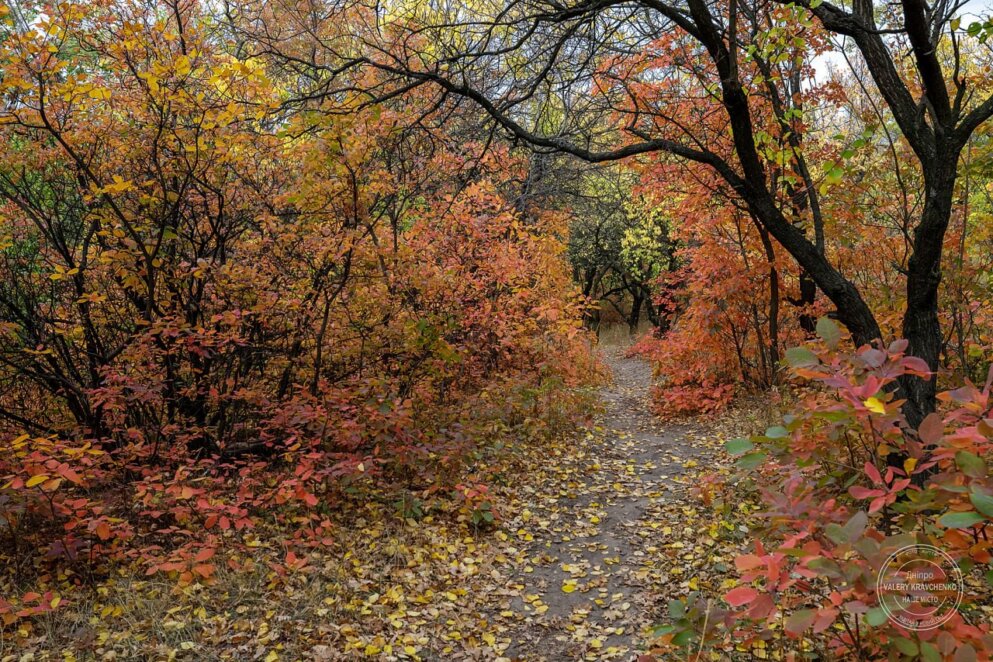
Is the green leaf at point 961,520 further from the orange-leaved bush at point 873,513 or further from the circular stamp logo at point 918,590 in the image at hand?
the circular stamp logo at point 918,590

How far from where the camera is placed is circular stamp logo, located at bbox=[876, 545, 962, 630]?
6.23 feet

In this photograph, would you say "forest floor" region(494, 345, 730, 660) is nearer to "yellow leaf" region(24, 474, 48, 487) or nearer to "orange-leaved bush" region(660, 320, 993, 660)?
"orange-leaved bush" region(660, 320, 993, 660)

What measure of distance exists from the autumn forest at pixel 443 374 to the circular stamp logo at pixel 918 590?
14 millimetres

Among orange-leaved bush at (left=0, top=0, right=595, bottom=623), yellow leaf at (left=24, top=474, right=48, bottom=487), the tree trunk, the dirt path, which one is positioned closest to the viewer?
yellow leaf at (left=24, top=474, right=48, bottom=487)

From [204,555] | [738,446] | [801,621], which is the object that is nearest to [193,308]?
[204,555]

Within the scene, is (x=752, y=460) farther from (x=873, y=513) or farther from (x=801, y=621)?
(x=801, y=621)

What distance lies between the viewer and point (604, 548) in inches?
204

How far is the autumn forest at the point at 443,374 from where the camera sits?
2812 millimetres

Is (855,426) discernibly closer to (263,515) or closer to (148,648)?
(148,648)

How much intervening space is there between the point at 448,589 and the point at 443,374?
10.5ft

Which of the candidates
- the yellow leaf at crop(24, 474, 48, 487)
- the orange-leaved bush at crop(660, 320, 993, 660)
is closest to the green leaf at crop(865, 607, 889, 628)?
the orange-leaved bush at crop(660, 320, 993, 660)

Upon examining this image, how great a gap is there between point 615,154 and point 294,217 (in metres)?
4.14

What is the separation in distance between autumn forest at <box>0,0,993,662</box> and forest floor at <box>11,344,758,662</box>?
0.03 m

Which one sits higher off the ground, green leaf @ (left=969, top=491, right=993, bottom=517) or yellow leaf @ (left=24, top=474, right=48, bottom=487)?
green leaf @ (left=969, top=491, right=993, bottom=517)
